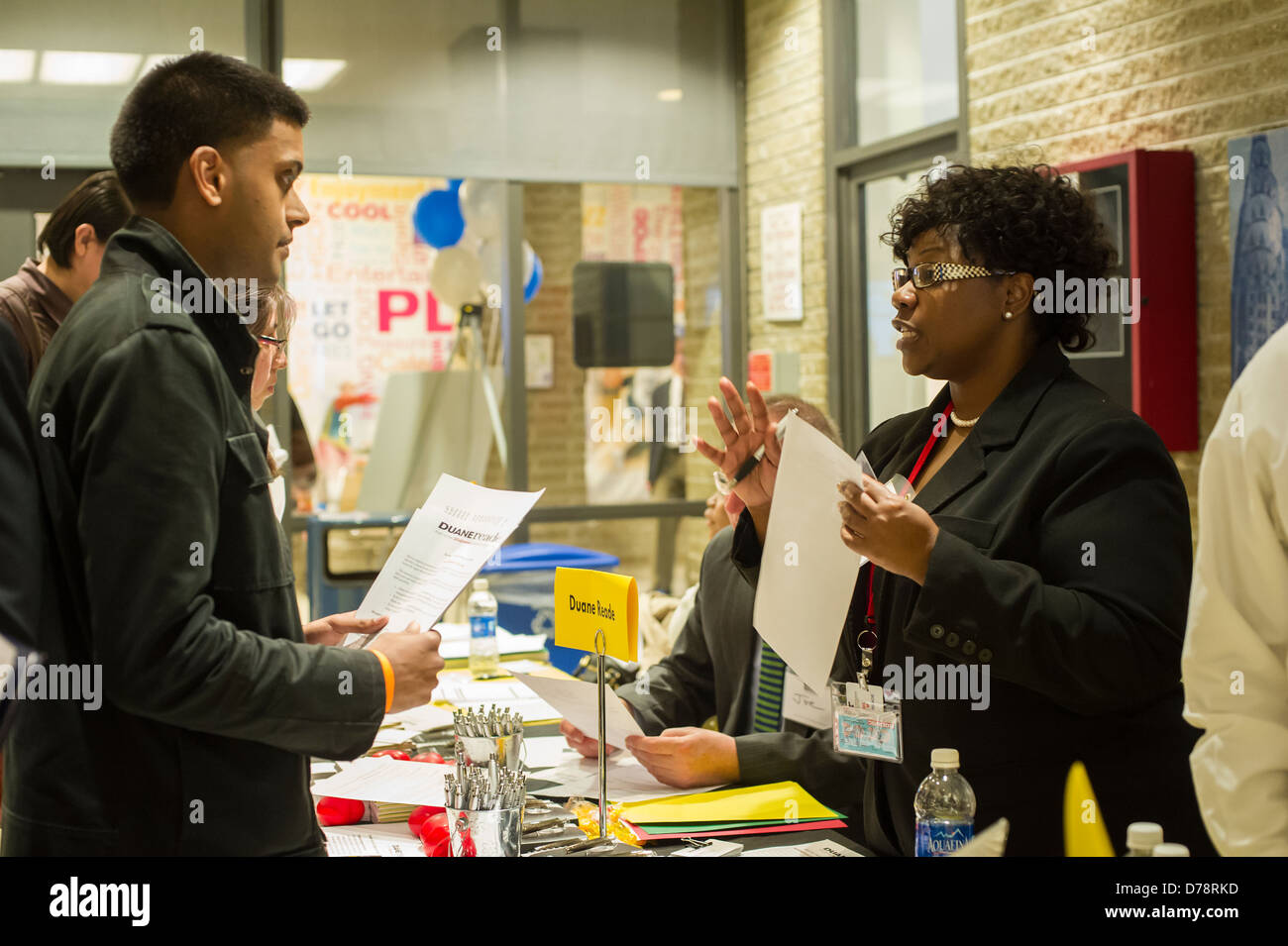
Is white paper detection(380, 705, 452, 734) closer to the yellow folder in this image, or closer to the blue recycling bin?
the yellow folder

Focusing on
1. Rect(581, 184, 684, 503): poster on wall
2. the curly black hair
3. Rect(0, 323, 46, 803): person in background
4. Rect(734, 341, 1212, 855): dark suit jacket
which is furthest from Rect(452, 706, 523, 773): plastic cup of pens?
Rect(581, 184, 684, 503): poster on wall

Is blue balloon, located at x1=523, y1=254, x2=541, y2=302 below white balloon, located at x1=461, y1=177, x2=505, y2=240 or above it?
below

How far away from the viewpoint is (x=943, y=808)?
1704 mm

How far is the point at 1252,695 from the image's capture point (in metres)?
1.21

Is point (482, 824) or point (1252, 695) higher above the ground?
point (1252, 695)

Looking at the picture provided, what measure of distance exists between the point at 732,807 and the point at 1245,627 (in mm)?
975

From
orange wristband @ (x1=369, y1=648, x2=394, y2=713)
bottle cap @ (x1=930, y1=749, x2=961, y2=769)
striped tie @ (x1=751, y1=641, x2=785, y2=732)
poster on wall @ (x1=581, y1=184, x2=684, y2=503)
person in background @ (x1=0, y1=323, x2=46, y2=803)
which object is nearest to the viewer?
person in background @ (x1=0, y1=323, x2=46, y2=803)

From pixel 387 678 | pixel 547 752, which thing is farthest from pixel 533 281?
pixel 387 678

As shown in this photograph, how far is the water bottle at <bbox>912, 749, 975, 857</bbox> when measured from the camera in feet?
5.33

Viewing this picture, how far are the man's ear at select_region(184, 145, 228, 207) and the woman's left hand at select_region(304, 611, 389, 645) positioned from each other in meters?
0.55

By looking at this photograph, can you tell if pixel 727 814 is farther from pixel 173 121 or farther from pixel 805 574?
pixel 173 121

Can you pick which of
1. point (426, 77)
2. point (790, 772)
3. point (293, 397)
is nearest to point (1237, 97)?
point (790, 772)
